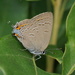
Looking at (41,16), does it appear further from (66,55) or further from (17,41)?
(66,55)

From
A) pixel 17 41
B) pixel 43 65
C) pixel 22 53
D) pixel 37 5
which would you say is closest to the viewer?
pixel 22 53

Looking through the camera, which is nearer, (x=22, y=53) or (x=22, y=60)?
(x=22, y=60)

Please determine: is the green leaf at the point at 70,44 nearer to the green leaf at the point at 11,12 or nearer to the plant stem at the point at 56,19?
the plant stem at the point at 56,19

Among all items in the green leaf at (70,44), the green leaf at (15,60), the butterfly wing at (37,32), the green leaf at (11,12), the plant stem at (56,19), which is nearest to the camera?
the green leaf at (15,60)

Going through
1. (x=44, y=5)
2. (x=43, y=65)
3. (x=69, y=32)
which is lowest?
(x=43, y=65)

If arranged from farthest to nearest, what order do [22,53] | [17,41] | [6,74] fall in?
[17,41] < [22,53] < [6,74]

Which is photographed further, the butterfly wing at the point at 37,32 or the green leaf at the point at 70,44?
the butterfly wing at the point at 37,32

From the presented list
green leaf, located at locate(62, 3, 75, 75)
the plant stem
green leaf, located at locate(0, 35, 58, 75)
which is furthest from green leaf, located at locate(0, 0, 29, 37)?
green leaf, located at locate(62, 3, 75, 75)

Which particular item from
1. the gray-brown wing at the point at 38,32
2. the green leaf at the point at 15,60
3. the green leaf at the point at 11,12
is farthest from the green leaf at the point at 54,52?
the green leaf at the point at 11,12

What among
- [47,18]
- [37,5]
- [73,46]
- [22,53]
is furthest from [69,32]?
[37,5]
